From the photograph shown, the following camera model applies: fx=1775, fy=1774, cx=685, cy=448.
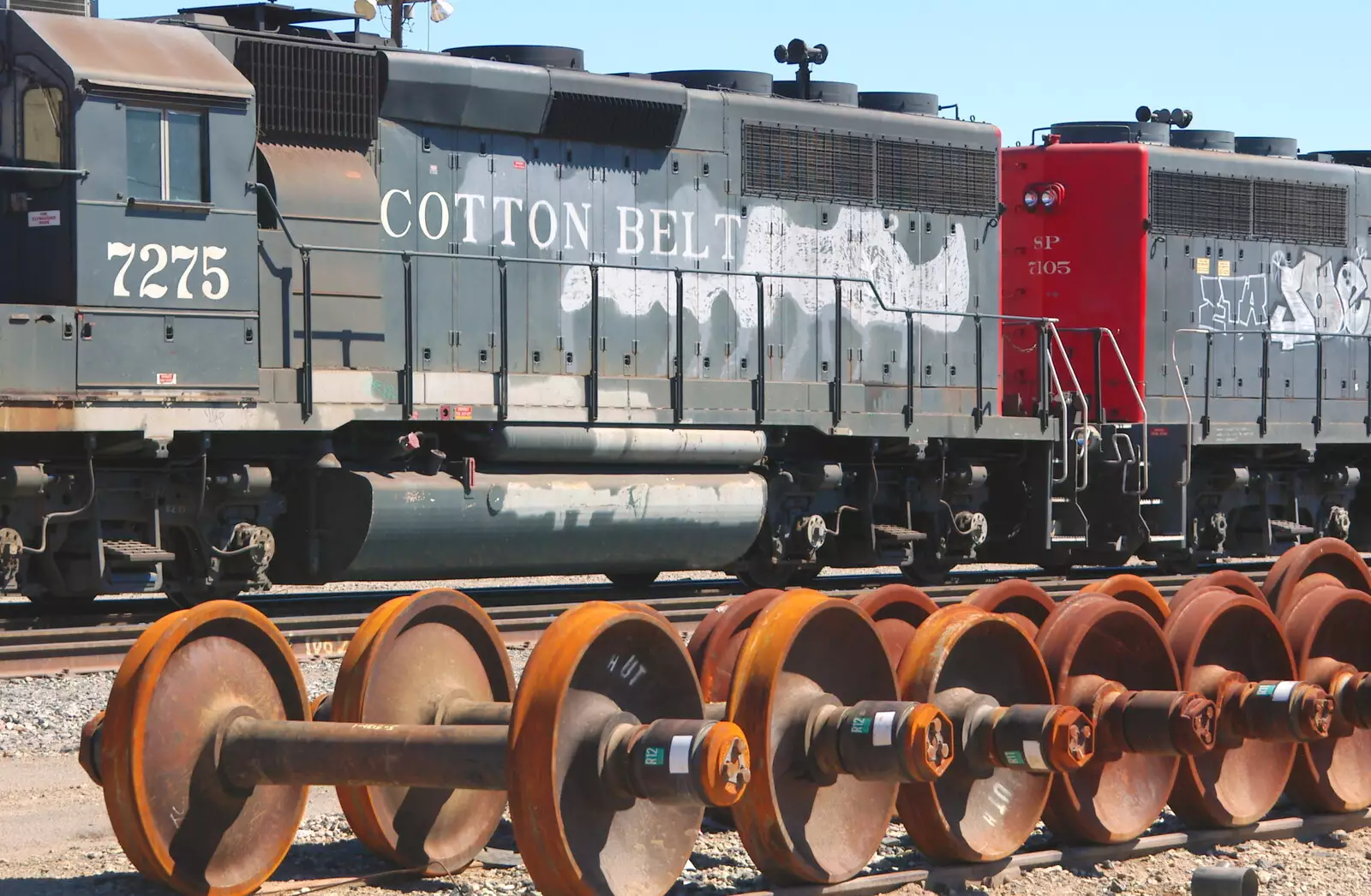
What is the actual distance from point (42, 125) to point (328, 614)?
146 inches

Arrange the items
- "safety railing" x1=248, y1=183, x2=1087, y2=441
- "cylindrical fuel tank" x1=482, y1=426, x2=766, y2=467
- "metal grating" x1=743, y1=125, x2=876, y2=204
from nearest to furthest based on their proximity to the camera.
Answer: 1. "safety railing" x1=248, y1=183, x2=1087, y2=441
2. "cylindrical fuel tank" x1=482, y1=426, x2=766, y2=467
3. "metal grating" x1=743, y1=125, x2=876, y2=204

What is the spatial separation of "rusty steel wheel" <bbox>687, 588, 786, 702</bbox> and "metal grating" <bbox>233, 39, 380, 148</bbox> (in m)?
5.85

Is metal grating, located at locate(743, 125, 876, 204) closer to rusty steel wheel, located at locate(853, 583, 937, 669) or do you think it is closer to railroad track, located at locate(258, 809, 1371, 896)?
rusty steel wheel, located at locate(853, 583, 937, 669)

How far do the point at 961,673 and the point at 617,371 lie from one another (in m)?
7.01

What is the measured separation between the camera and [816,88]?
14.3 meters

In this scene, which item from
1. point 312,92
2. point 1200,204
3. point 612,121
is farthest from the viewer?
point 1200,204

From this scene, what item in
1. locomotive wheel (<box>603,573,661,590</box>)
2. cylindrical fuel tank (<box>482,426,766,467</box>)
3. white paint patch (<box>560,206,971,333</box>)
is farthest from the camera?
locomotive wheel (<box>603,573,661,590</box>)

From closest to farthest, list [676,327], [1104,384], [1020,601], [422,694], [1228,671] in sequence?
[422,694] → [1228,671] → [1020,601] → [676,327] → [1104,384]

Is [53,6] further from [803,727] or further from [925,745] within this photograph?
[925,745]

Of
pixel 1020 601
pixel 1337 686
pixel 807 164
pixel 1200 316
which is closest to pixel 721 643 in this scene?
pixel 1020 601

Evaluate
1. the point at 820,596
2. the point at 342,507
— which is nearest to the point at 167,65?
the point at 342,507

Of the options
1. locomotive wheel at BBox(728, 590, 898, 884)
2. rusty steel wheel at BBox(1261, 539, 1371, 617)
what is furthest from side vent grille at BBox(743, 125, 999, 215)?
locomotive wheel at BBox(728, 590, 898, 884)

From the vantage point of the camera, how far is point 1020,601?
6.85 metres

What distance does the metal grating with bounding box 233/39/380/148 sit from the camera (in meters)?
11.1
